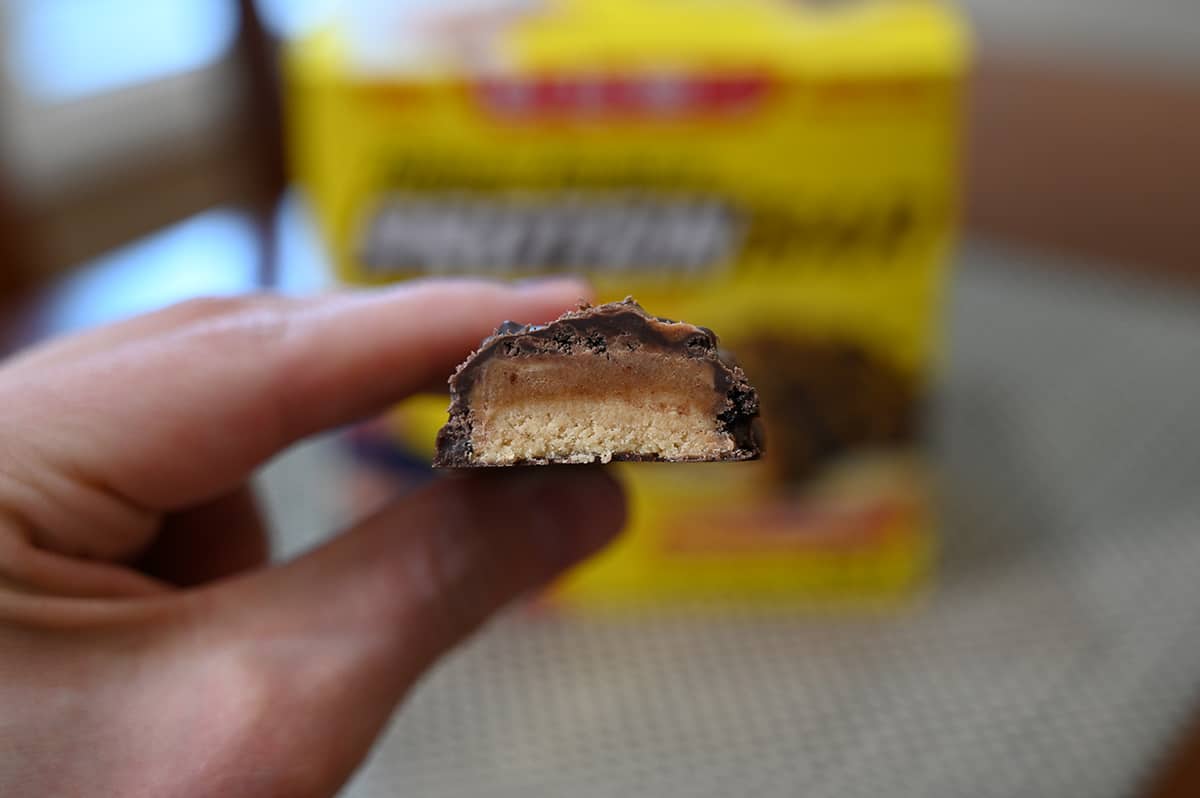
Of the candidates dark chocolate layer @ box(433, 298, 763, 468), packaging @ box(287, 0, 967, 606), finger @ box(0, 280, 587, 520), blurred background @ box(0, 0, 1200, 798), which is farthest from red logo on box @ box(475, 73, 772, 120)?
dark chocolate layer @ box(433, 298, 763, 468)

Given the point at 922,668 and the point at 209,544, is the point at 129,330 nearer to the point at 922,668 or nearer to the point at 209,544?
the point at 209,544

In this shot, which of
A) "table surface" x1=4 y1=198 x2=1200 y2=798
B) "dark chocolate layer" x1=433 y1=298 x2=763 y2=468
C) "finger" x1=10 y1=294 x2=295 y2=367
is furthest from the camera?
"table surface" x1=4 y1=198 x2=1200 y2=798

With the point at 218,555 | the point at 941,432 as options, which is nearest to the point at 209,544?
the point at 218,555

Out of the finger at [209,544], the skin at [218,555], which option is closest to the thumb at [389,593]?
the skin at [218,555]

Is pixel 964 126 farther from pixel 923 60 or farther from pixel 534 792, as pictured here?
pixel 534 792

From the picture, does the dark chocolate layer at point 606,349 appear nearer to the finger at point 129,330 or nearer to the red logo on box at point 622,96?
the finger at point 129,330

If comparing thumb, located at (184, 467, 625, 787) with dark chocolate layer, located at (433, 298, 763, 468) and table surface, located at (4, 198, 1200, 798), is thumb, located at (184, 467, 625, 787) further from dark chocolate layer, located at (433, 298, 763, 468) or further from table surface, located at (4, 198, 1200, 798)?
table surface, located at (4, 198, 1200, 798)
